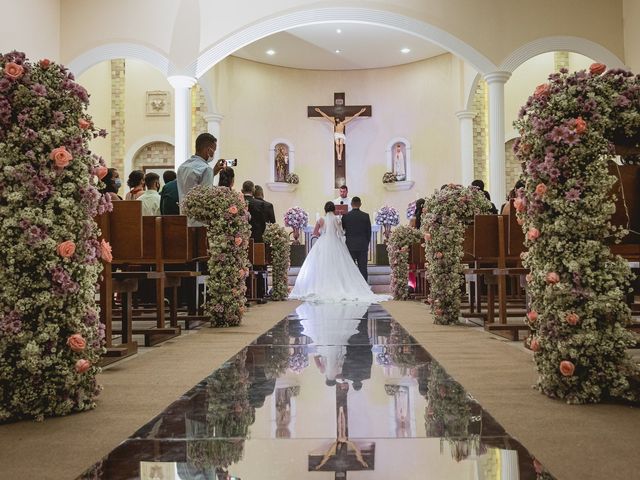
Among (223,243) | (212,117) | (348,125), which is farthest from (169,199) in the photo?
(348,125)

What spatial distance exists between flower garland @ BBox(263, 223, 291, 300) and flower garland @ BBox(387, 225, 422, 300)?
1.63 metres

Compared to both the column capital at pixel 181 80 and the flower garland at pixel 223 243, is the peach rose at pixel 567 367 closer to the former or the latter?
the flower garland at pixel 223 243

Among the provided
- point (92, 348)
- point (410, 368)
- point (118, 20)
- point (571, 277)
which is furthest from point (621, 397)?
point (118, 20)

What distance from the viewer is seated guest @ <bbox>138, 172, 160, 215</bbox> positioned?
7020mm

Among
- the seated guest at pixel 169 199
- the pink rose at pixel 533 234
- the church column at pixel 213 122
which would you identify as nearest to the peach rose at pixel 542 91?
the pink rose at pixel 533 234

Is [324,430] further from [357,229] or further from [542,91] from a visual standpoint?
[357,229]

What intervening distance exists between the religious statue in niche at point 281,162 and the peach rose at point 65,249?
14109 millimetres

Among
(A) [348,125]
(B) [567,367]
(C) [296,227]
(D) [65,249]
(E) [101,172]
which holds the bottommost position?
(B) [567,367]

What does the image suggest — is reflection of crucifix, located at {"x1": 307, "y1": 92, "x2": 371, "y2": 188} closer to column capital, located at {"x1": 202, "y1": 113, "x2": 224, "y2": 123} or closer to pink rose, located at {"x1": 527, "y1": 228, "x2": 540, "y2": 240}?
column capital, located at {"x1": 202, "y1": 113, "x2": 224, "y2": 123}

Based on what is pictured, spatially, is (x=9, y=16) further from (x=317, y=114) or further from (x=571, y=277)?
(x=571, y=277)

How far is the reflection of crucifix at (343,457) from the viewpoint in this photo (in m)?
1.95

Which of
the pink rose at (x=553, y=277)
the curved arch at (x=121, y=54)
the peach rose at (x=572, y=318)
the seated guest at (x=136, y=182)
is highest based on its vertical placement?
the curved arch at (x=121, y=54)

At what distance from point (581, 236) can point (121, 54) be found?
33.5 feet

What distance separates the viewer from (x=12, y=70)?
2672 mm
